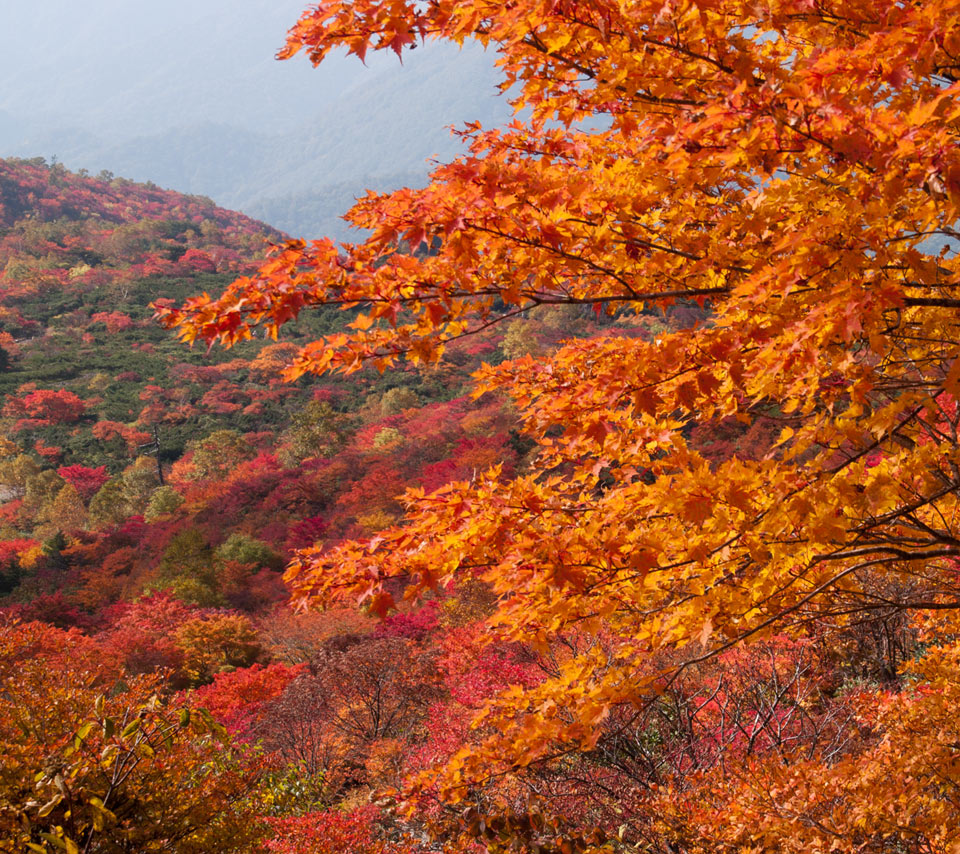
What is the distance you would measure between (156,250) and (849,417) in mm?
63940

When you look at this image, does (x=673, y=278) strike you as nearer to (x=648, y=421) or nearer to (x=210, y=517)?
(x=648, y=421)

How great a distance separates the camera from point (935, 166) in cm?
135

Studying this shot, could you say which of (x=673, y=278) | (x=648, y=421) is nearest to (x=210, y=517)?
(x=648, y=421)

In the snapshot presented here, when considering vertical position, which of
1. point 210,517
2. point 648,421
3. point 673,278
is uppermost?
point 673,278

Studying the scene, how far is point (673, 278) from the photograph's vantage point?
2.52m

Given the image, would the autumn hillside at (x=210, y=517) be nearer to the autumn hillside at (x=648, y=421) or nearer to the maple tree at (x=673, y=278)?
the autumn hillside at (x=648, y=421)

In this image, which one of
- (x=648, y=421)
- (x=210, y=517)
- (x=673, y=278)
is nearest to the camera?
(x=673, y=278)

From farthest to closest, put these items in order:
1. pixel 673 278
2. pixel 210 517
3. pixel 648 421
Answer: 1. pixel 210 517
2. pixel 648 421
3. pixel 673 278

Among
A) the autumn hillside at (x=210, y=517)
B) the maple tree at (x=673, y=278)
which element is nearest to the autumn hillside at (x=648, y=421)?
the maple tree at (x=673, y=278)

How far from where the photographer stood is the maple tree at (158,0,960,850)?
1.64m

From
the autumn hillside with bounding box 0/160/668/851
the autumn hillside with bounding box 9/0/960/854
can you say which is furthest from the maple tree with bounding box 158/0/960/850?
the autumn hillside with bounding box 0/160/668/851

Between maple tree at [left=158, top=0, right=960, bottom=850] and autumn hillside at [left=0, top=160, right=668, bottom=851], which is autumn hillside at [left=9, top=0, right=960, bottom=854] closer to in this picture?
maple tree at [left=158, top=0, right=960, bottom=850]

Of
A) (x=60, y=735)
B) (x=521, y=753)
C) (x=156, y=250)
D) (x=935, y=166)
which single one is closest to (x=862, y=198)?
(x=935, y=166)

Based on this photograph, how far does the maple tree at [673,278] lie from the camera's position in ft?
5.39
